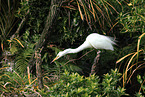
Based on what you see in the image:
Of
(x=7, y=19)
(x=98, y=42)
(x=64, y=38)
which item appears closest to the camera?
(x=98, y=42)

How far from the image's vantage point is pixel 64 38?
1978 mm

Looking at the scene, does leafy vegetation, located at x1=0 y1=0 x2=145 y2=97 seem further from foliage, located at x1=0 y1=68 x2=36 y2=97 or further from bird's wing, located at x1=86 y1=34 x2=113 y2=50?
bird's wing, located at x1=86 y1=34 x2=113 y2=50

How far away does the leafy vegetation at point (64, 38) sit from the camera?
1714 millimetres

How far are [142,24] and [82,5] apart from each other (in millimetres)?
642

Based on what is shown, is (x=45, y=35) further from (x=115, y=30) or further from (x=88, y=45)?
(x=115, y=30)

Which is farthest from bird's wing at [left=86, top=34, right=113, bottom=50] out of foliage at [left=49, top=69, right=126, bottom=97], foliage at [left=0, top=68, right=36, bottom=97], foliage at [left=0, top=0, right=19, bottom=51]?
foliage at [left=0, top=0, right=19, bottom=51]

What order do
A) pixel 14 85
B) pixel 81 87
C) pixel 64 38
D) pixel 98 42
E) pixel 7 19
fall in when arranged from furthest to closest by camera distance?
1. pixel 7 19
2. pixel 64 38
3. pixel 14 85
4. pixel 98 42
5. pixel 81 87

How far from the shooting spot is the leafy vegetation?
67.5 inches

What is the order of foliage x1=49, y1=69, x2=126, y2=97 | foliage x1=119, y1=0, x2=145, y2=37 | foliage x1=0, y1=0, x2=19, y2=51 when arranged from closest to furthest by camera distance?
foliage x1=49, y1=69, x2=126, y2=97 < foliage x1=119, y1=0, x2=145, y2=37 < foliage x1=0, y1=0, x2=19, y2=51

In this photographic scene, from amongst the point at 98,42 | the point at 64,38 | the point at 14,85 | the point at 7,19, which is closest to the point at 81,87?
the point at 98,42

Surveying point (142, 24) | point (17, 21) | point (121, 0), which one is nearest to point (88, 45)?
point (142, 24)

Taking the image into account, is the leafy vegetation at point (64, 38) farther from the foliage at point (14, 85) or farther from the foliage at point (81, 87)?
the foliage at point (81, 87)

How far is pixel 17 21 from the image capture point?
222 centimetres

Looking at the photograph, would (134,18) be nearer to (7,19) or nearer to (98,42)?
(98,42)
